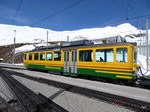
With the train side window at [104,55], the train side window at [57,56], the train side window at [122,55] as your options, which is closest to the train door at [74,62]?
Result: the train side window at [57,56]

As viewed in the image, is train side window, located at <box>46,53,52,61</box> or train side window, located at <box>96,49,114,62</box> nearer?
train side window, located at <box>96,49,114,62</box>

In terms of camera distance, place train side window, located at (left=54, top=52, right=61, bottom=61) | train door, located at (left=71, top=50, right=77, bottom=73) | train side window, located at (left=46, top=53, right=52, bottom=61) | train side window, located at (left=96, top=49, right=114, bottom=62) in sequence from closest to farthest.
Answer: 1. train side window, located at (left=96, top=49, right=114, bottom=62)
2. train door, located at (left=71, top=50, right=77, bottom=73)
3. train side window, located at (left=54, top=52, right=61, bottom=61)
4. train side window, located at (left=46, top=53, right=52, bottom=61)

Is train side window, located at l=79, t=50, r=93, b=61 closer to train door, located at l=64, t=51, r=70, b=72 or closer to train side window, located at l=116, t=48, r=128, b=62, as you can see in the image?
train door, located at l=64, t=51, r=70, b=72

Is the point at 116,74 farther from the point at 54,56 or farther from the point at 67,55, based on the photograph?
the point at 54,56

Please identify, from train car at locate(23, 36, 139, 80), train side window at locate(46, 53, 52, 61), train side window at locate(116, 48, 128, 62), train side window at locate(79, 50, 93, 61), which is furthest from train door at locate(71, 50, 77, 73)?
train side window at locate(116, 48, 128, 62)

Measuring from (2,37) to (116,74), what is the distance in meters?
86.5

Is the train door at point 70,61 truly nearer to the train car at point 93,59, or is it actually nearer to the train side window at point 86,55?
the train car at point 93,59

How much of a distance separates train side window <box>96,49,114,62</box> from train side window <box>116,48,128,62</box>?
43 cm

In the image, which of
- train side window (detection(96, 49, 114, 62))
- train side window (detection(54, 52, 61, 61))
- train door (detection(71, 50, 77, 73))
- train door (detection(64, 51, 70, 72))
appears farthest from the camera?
train side window (detection(54, 52, 61, 61))

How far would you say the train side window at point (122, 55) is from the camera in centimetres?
811

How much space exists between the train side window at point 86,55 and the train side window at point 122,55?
2.18 meters

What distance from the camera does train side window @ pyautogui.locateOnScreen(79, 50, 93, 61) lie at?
32.7 feet

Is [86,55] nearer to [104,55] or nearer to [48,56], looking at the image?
[104,55]

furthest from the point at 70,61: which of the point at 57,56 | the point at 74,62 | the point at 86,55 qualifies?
the point at 57,56
